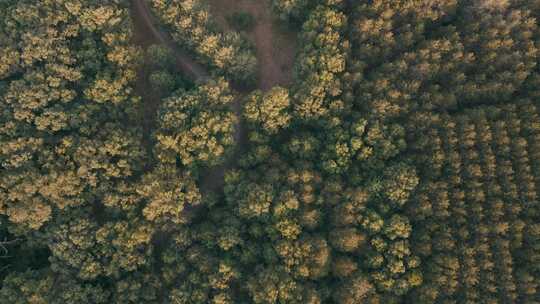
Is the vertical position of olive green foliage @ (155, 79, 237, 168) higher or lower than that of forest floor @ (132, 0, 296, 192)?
lower

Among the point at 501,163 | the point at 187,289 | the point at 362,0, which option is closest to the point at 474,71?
the point at 501,163

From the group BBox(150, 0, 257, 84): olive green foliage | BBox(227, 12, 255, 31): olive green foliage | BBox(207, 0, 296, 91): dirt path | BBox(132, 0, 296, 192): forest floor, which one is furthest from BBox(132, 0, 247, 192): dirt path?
BBox(227, 12, 255, 31): olive green foliage

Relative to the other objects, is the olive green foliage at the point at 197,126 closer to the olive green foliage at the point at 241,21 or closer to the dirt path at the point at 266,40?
the dirt path at the point at 266,40

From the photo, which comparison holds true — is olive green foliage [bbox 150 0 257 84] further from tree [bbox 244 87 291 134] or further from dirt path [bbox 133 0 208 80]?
tree [bbox 244 87 291 134]

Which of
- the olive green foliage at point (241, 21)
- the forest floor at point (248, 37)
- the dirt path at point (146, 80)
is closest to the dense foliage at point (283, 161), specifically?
the dirt path at point (146, 80)

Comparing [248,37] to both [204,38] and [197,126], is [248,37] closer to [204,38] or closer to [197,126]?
[204,38]

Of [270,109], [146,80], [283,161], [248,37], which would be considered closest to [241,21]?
[248,37]
